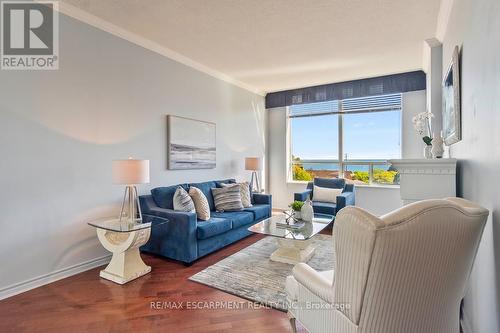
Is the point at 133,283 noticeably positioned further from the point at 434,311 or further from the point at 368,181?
the point at 368,181

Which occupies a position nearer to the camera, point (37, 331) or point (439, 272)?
point (439, 272)

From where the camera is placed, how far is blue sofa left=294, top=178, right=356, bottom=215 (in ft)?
14.4

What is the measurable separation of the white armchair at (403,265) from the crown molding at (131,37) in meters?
3.32

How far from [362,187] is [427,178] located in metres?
3.39

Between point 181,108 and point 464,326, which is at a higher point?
point 181,108

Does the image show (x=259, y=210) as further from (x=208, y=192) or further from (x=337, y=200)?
(x=337, y=200)

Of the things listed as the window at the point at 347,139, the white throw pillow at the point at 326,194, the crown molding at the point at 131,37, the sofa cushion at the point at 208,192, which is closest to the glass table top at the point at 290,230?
the sofa cushion at the point at 208,192

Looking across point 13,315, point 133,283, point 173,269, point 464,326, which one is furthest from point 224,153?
point 464,326

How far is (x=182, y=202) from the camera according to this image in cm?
339

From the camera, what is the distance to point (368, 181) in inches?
218

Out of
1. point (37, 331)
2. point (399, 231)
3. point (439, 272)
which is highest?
point (399, 231)

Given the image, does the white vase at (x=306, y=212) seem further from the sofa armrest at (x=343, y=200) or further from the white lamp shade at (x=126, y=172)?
the white lamp shade at (x=126, y=172)

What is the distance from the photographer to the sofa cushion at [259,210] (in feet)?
13.8

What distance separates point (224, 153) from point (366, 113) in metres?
2.95
